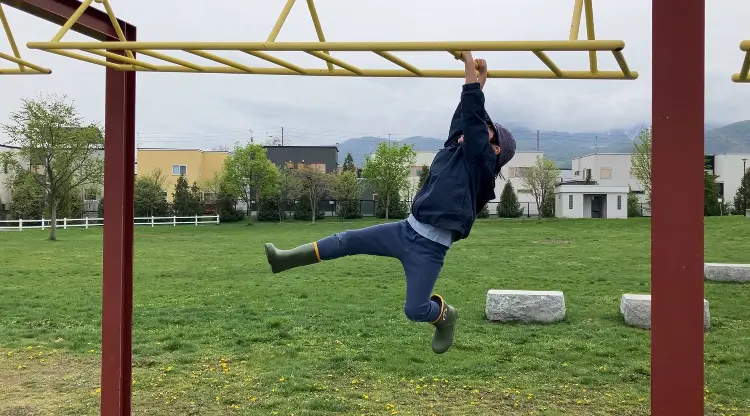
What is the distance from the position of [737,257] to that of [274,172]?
1015 inches

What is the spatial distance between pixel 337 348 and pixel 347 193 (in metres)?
31.0

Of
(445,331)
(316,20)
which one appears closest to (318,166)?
(445,331)

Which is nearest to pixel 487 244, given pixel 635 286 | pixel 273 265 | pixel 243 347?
pixel 635 286

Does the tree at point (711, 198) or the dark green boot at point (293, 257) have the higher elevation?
the tree at point (711, 198)

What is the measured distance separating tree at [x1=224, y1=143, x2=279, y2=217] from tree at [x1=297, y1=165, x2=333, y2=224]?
2.25 metres

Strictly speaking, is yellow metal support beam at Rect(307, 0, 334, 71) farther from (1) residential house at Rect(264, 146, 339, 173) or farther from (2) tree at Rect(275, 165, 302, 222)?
(1) residential house at Rect(264, 146, 339, 173)

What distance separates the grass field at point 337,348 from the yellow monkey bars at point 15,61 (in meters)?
2.52

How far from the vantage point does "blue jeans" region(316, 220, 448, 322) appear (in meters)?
3.02

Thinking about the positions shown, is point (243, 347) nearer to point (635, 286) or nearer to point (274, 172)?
point (635, 286)

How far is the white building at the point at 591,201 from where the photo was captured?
137ft

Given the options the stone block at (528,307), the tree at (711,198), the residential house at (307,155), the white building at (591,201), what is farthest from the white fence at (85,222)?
the tree at (711,198)

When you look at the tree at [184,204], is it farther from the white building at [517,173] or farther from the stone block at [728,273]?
the stone block at [728,273]

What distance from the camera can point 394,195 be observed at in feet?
119

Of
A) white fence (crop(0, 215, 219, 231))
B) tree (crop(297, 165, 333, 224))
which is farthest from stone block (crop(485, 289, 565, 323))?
tree (crop(297, 165, 333, 224))
